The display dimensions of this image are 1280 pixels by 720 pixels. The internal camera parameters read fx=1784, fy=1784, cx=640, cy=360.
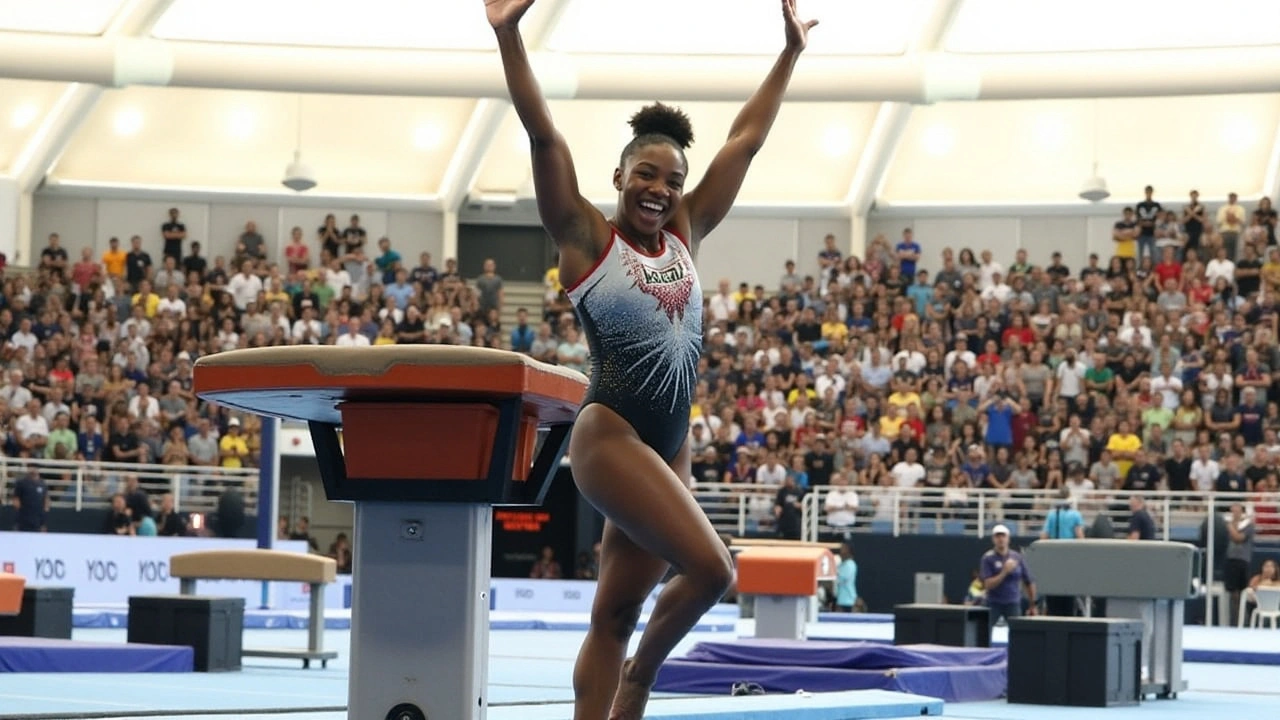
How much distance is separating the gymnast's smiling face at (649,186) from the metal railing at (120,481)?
15.7 metres

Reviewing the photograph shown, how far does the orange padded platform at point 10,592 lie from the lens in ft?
32.4

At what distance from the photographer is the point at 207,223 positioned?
29.2 m

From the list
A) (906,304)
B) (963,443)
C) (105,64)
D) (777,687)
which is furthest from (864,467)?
(777,687)

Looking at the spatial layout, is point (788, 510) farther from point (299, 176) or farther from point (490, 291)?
point (299, 176)

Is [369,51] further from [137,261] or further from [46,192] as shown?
[46,192]

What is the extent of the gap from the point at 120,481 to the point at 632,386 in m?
17.4

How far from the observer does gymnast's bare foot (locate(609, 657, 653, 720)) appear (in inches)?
166

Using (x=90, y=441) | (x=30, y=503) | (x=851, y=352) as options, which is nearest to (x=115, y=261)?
(x=90, y=441)

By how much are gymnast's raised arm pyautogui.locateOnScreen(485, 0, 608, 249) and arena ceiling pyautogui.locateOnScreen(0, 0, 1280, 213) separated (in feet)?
63.3

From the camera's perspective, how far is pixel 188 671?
10.3 metres

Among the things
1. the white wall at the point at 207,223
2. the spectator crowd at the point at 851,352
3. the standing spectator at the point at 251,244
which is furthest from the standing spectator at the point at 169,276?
the white wall at the point at 207,223

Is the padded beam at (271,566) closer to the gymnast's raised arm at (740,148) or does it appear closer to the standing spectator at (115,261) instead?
the gymnast's raised arm at (740,148)

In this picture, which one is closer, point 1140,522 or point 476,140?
point 1140,522

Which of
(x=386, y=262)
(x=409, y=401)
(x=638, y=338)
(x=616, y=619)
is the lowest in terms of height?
(x=616, y=619)
